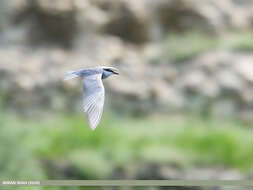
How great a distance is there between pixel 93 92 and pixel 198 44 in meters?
2.74

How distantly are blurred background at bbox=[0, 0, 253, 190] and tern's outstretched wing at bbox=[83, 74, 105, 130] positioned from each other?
164 centimetres

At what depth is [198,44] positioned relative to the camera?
466 cm

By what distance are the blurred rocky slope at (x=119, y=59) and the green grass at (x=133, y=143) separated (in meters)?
0.21

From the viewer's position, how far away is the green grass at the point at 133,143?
12.4 ft

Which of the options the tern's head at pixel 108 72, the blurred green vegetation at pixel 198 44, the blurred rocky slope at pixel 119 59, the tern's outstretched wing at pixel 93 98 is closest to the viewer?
the tern's outstretched wing at pixel 93 98

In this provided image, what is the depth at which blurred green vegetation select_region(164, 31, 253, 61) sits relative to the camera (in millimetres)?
4621

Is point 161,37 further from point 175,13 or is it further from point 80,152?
point 80,152

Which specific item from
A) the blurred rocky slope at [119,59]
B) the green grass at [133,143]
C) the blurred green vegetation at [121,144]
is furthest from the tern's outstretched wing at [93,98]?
the blurred rocky slope at [119,59]

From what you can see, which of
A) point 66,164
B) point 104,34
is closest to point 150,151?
point 66,164

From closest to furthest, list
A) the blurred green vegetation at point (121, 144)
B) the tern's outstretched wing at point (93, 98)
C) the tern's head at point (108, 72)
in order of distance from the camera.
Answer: the tern's outstretched wing at point (93, 98) < the tern's head at point (108, 72) < the blurred green vegetation at point (121, 144)

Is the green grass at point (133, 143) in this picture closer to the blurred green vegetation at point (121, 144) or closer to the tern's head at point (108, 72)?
the blurred green vegetation at point (121, 144)

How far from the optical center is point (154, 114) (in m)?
4.41

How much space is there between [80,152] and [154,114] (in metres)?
0.73

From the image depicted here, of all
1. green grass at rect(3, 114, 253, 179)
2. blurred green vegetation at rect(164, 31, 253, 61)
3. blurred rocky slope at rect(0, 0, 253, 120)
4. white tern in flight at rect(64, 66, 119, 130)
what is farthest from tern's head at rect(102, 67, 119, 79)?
blurred green vegetation at rect(164, 31, 253, 61)
